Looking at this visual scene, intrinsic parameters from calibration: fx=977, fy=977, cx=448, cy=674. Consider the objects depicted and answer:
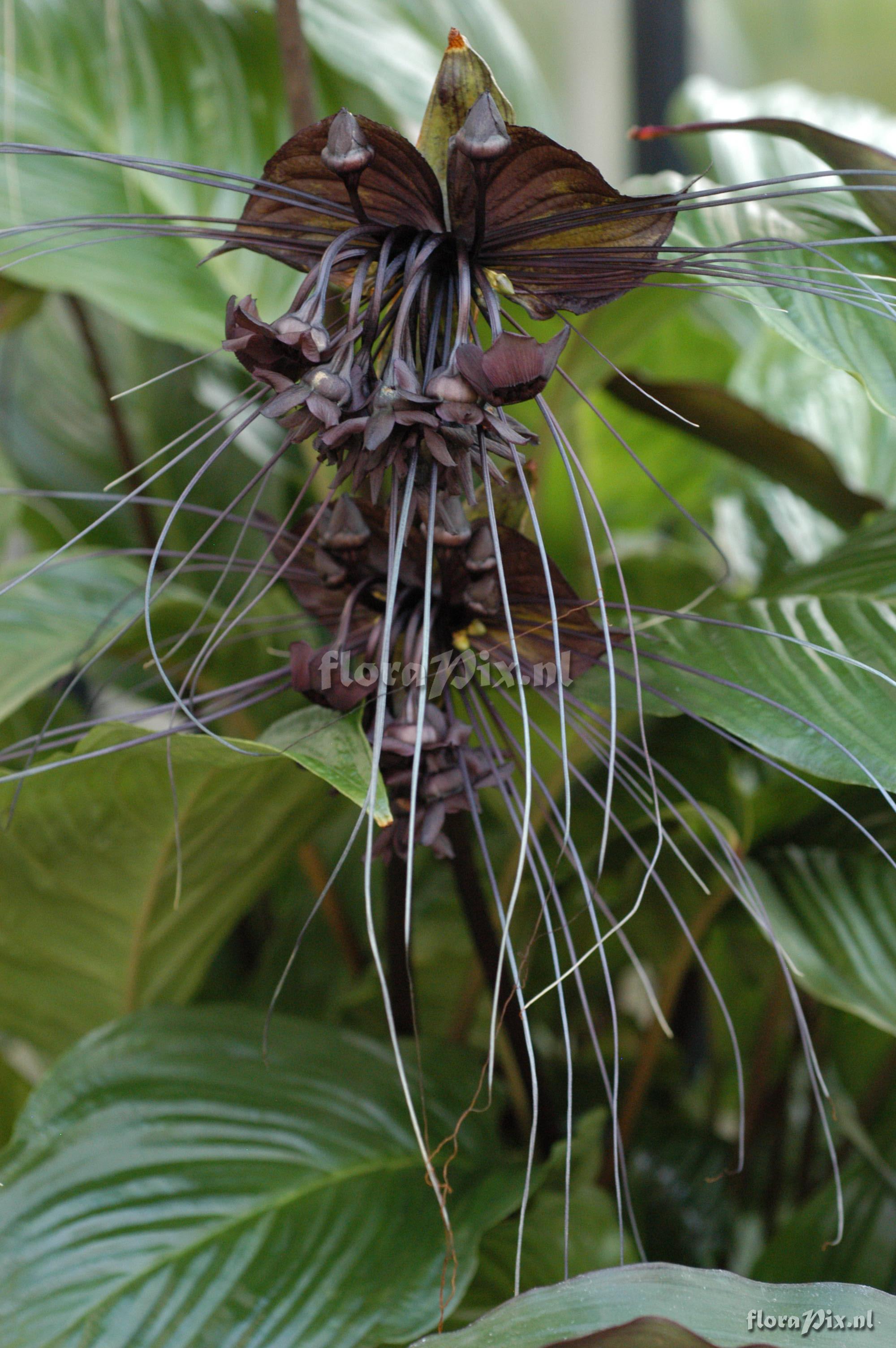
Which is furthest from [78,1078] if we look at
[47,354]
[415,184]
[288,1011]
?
[47,354]

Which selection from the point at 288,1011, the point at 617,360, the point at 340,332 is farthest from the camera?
the point at 288,1011

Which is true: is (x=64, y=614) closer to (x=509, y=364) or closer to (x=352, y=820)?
(x=352, y=820)

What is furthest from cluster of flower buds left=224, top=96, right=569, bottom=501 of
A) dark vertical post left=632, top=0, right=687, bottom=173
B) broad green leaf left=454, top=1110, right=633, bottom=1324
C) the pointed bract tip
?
→ dark vertical post left=632, top=0, right=687, bottom=173

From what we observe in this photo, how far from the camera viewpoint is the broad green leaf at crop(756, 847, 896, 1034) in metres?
0.45

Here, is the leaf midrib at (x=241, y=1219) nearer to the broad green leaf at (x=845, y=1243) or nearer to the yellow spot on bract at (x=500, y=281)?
the broad green leaf at (x=845, y=1243)

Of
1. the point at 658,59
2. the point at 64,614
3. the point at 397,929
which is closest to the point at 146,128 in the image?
the point at 64,614

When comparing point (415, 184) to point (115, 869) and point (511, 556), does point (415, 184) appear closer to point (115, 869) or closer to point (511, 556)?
point (511, 556)

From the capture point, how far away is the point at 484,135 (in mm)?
279

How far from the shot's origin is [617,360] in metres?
0.60

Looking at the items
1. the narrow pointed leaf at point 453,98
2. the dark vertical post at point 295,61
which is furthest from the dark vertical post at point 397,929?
the dark vertical post at point 295,61

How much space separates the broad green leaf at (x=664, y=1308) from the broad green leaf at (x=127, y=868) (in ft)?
0.64

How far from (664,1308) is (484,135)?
352 millimetres

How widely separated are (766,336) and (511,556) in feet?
1.64

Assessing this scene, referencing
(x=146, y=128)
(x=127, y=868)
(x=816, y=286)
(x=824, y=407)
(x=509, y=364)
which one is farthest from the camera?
(x=824, y=407)
